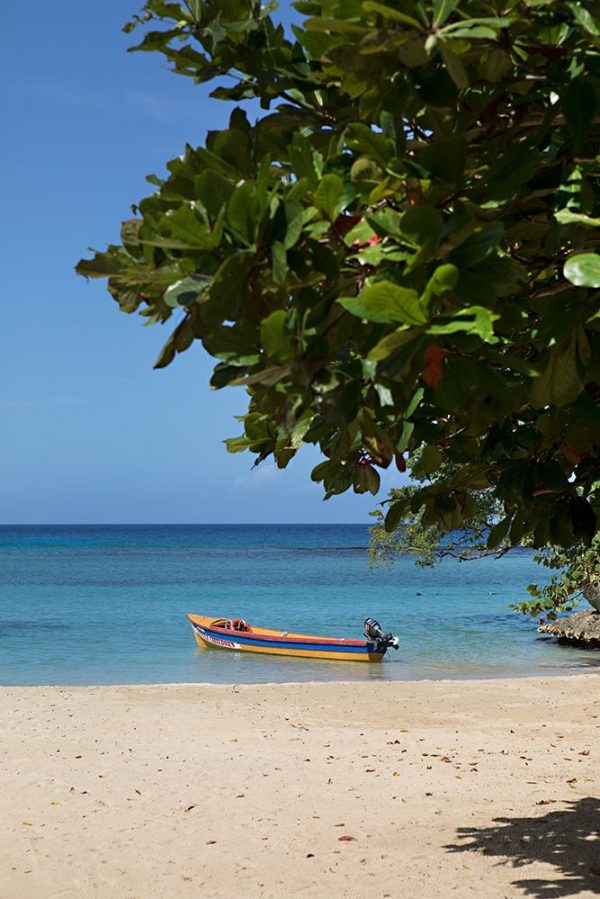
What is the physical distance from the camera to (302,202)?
2.93 m

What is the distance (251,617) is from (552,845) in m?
31.9

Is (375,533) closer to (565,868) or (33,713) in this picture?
(33,713)

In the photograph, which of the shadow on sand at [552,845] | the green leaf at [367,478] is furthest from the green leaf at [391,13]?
the shadow on sand at [552,845]

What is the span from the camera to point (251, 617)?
1494 inches

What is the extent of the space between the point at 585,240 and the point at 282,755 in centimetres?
849

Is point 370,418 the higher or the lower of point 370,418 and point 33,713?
the higher

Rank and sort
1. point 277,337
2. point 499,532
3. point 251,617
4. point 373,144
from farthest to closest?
point 251,617, point 499,532, point 373,144, point 277,337

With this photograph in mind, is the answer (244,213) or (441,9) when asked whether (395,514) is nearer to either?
(244,213)

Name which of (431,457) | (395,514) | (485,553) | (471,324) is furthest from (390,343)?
(485,553)

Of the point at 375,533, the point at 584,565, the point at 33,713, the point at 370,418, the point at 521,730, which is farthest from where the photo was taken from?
the point at 375,533

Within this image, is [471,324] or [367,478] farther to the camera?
[367,478]

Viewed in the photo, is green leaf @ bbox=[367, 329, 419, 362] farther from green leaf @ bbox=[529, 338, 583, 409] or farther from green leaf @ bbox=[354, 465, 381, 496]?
green leaf @ bbox=[354, 465, 381, 496]

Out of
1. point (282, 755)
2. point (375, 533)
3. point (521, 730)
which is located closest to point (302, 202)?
point (282, 755)

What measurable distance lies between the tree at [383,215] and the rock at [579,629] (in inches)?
886
